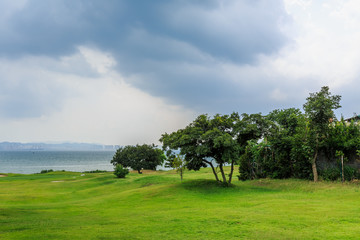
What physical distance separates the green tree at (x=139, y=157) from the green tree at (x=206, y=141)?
133ft

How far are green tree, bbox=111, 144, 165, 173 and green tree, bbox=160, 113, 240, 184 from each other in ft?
133

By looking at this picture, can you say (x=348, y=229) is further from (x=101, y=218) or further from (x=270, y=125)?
(x=270, y=125)

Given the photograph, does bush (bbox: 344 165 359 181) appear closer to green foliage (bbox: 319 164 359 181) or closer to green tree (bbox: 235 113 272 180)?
green foliage (bbox: 319 164 359 181)

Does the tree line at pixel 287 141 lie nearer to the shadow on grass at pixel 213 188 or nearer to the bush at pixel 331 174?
the bush at pixel 331 174

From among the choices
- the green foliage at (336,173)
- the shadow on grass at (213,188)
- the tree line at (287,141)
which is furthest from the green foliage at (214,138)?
the green foliage at (336,173)

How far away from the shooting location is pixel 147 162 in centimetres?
6644

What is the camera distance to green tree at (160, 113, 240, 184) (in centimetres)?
2259

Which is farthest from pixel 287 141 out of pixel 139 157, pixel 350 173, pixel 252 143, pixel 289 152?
pixel 139 157

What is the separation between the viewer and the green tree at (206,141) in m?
22.6

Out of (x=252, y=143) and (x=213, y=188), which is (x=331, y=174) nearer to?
(x=252, y=143)

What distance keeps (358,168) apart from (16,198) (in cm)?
3274

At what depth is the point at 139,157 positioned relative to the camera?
214ft

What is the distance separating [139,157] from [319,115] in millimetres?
47655

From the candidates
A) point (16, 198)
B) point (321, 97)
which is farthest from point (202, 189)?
point (16, 198)
